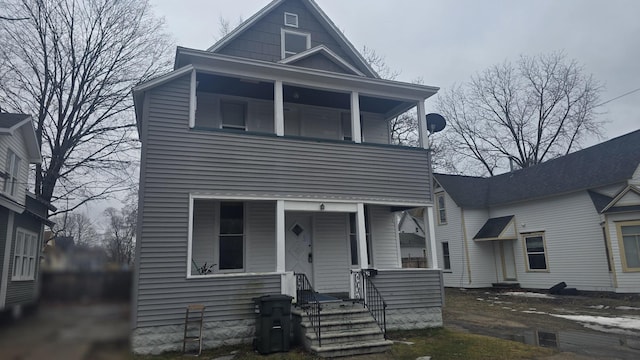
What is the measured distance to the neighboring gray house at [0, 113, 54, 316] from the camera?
13.6 m

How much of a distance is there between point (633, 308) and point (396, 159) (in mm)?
10420

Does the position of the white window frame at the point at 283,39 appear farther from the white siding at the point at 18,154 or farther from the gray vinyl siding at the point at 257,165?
the white siding at the point at 18,154

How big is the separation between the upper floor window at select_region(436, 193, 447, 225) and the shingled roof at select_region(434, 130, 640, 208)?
0.99 metres

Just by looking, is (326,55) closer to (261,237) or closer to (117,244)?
(261,237)

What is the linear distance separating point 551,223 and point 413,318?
41.8 ft

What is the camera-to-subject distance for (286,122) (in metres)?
12.4

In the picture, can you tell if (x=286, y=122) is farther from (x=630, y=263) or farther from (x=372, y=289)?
(x=630, y=263)

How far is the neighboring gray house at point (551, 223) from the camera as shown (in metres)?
16.8

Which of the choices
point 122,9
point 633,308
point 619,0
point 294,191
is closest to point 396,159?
point 294,191

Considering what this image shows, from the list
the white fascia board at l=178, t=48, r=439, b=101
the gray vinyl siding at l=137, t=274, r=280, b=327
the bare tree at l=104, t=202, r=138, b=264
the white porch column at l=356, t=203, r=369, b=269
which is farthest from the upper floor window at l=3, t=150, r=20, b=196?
the bare tree at l=104, t=202, r=138, b=264

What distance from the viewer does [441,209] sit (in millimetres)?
25281

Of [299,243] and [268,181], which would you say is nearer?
[268,181]

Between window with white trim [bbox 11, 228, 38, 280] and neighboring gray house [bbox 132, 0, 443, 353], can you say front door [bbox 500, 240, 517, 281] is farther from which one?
window with white trim [bbox 11, 228, 38, 280]

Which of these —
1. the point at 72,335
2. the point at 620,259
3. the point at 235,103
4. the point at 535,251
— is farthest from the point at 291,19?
the point at 535,251
